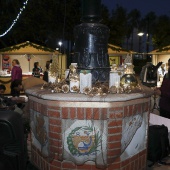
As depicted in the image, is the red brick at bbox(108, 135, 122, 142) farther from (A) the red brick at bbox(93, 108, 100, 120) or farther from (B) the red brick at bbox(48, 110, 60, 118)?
(B) the red brick at bbox(48, 110, 60, 118)

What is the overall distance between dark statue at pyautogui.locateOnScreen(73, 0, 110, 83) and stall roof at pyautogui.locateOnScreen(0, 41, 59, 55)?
10684 millimetres

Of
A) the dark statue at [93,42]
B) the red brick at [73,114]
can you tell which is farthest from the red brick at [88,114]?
the dark statue at [93,42]

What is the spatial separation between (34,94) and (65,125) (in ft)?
2.13

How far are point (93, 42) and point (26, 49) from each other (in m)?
11.3

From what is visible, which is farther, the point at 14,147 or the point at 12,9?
the point at 12,9

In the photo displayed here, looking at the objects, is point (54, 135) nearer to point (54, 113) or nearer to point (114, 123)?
point (54, 113)

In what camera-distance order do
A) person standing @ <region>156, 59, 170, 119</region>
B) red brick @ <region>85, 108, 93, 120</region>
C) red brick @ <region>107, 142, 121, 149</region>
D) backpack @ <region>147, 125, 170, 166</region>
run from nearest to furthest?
red brick @ <region>85, 108, 93, 120</region> → red brick @ <region>107, 142, 121, 149</region> → backpack @ <region>147, 125, 170, 166</region> → person standing @ <region>156, 59, 170, 119</region>

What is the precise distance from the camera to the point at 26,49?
48.9ft

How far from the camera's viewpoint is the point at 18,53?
15.1m

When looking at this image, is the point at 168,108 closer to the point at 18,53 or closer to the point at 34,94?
the point at 34,94

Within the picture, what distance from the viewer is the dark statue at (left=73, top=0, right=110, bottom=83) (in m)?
4.21

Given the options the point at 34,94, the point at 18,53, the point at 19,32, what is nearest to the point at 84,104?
the point at 34,94

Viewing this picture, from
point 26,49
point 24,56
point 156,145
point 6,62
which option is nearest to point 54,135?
point 156,145

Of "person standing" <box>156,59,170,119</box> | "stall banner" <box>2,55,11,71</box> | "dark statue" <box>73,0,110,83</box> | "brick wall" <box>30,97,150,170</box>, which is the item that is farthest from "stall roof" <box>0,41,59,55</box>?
"brick wall" <box>30,97,150,170</box>
